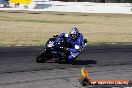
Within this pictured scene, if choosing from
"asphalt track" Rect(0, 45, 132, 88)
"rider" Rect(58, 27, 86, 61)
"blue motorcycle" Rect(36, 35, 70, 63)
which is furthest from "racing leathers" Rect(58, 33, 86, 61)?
"asphalt track" Rect(0, 45, 132, 88)

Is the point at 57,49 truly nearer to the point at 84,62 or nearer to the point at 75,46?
the point at 75,46

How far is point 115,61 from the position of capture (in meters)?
17.9

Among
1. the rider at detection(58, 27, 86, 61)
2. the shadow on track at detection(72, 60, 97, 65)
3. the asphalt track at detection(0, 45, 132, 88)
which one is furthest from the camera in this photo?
the shadow on track at detection(72, 60, 97, 65)

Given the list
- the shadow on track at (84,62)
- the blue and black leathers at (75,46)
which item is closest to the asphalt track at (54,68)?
the shadow on track at (84,62)

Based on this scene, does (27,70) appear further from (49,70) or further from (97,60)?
(97,60)

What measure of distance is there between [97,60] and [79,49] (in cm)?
236

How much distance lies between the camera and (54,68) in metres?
15.2

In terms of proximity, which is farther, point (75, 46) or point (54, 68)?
point (75, 46)

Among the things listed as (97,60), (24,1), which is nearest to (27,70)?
(97,60)

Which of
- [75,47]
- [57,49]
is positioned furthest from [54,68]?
[75,47]

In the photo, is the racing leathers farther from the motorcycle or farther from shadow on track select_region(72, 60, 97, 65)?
shadow on track select_region(72, 60, 97, 65)

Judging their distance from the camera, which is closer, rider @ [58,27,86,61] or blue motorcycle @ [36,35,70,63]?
rider @ [58,27,86,61]

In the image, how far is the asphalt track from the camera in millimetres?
12423

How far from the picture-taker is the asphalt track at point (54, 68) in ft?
40.8
